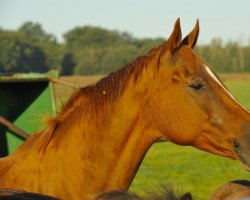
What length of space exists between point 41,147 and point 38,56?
5961cm

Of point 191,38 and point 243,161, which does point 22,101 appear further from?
point 243,161

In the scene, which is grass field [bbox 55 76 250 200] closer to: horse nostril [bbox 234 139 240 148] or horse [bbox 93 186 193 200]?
horse nostril [bbox 234 139 240 148]

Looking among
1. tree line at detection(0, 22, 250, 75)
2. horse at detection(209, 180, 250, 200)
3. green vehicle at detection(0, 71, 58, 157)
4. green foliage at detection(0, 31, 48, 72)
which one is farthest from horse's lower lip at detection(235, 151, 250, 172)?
green foliage at detection(0, 31, 48, 72)

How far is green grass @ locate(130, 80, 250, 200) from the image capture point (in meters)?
11.9

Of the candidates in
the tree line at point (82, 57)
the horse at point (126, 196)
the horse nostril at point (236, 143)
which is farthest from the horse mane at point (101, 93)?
the tree line at point (82, 57)

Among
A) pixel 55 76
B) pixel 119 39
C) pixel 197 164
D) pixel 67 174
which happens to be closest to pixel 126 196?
pixel 67 174

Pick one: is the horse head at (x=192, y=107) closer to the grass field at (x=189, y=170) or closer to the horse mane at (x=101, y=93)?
the horse mane at (x=101, y=93)

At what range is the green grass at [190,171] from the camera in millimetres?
11906

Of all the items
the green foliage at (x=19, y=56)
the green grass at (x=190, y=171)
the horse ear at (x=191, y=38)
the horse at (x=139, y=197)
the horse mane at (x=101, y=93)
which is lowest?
the green grass at (x=190, y=171)

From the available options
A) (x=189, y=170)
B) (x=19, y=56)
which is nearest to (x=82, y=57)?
(x=19, y=56)

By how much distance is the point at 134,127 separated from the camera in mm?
4426

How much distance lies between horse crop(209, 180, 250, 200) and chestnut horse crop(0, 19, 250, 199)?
67 cm

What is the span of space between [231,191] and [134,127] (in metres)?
1.09

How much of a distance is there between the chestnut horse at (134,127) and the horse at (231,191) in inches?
26.3
